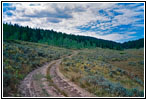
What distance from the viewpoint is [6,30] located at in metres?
67.3

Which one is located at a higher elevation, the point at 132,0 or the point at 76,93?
the point at 132,0

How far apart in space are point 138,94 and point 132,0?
655cm

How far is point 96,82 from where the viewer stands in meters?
9.76

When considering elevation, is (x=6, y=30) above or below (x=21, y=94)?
above

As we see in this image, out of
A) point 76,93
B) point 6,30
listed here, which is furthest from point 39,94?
point 6,30

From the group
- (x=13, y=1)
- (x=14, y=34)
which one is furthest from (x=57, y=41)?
(x=13, y=1)

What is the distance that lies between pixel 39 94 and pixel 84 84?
347 centimetres

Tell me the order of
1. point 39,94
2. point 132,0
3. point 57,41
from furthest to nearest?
point 57,41 < point 132,0 < point 39,94

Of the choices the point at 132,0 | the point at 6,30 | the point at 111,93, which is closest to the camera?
the point at 111,93

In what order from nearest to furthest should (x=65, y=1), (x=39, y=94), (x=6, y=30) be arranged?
1. (x=39, y=94)
2. (x=65, y=1)
3. (x=6, y=30)

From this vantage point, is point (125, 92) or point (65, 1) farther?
point (65, 1)

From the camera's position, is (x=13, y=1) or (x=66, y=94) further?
(x=13, y=1)

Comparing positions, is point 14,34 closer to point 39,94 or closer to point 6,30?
point 6,30

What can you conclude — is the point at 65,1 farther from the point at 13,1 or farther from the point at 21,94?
the point at 21,94
